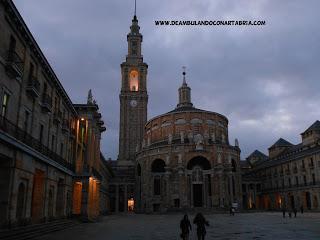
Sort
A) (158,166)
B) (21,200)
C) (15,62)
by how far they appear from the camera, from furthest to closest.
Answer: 1. (158,166)
2. (21,200)
3. (15,62)

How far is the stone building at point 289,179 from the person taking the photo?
61.5 metres

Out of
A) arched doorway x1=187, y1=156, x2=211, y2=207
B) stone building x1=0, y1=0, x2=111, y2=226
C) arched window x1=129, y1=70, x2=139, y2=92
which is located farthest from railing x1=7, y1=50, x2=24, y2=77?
arched window x1=129, y1=70, x2=139, y2=92

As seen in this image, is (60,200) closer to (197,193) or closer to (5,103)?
(5,103)

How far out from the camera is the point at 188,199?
6231 cm

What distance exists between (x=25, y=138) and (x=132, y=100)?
242ft

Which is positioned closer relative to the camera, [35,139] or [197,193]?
[35,139]

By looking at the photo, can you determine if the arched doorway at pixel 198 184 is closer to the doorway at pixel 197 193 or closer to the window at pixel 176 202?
the doorway at pixel 197 193

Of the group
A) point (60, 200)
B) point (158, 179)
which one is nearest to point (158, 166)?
point (158, 179)

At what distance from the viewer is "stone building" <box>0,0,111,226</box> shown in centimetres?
1750

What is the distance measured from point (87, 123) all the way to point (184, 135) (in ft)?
118

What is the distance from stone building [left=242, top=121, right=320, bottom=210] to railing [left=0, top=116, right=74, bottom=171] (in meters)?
49.0

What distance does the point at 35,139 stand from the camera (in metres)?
21.5

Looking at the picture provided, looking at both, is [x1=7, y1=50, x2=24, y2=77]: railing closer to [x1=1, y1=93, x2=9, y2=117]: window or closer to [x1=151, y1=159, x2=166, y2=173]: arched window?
[x1=1, y1=93, x2=9, y2=117]: window

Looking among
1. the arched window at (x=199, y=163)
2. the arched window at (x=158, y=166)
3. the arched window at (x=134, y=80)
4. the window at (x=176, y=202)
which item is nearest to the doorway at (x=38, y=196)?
the window at (x=176, y=202)
